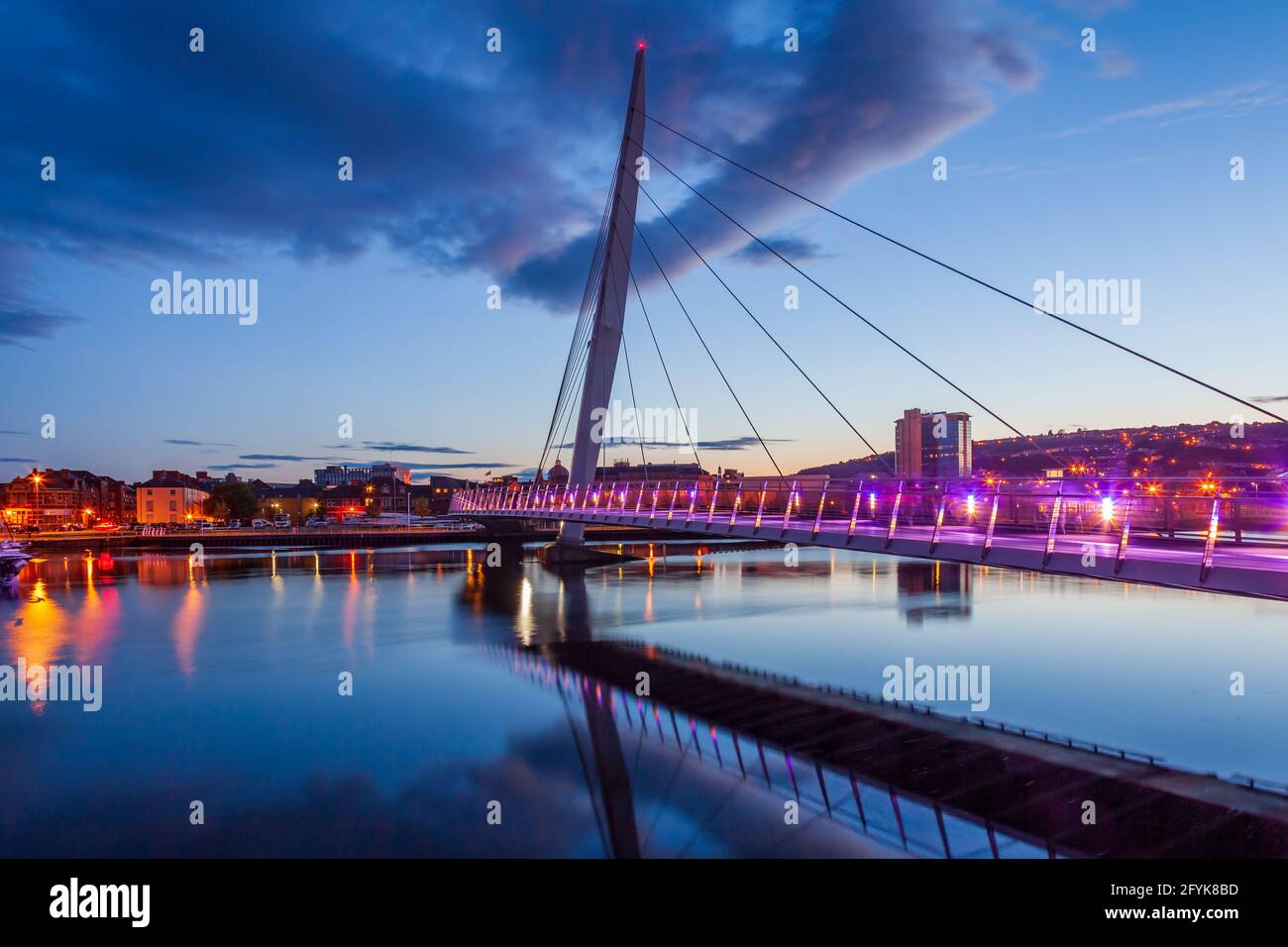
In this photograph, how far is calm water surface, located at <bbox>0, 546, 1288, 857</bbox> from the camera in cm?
1095

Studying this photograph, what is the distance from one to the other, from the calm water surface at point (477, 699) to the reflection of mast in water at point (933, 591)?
312mm

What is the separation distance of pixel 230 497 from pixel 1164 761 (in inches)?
4696

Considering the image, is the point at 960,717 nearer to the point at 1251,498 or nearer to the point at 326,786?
the point at 1251,498

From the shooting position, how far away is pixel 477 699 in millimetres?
18203

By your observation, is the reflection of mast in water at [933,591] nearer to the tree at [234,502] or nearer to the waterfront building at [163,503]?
the tree at [234,502]

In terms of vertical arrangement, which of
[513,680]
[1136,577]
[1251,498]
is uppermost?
[1251,498]

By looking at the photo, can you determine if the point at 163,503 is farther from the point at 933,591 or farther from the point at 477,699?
the point at 477,699

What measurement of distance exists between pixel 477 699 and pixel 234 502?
108 m
